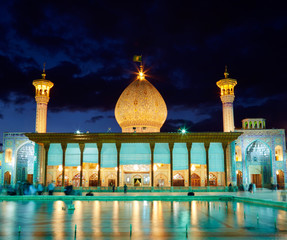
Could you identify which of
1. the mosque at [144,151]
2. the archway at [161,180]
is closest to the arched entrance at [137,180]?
the mosque at [144,151]

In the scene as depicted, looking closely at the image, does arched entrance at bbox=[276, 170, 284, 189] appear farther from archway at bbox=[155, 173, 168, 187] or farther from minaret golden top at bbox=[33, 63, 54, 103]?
minaret golden top at bbox=[33, 63, 54, 103]

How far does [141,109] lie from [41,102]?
40.2ft

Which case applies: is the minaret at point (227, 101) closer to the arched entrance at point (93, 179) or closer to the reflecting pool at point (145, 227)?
the arched entrance at point (93, 179)

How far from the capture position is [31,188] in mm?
27688

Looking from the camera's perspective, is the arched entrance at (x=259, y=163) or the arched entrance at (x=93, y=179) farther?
the arched entrance at (x=259, y=163)

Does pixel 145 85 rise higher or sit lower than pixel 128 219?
higher

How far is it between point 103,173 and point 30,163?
15.7 metres

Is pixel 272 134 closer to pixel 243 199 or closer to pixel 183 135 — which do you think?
pixel 183 135

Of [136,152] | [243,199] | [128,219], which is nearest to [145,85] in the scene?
[136,152]

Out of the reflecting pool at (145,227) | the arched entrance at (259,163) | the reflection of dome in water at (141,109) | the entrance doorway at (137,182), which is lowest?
the reflecting pool at (145,227)

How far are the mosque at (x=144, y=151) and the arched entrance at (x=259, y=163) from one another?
1.22 meters

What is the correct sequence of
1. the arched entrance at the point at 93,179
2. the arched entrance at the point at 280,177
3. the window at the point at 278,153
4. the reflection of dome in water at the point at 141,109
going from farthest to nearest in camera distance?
the window at the point at 278,153
the arched entrance at the point at 280,177
the arched entrance at the point at 93,179
the reflection of dome in water at the point at 141,109

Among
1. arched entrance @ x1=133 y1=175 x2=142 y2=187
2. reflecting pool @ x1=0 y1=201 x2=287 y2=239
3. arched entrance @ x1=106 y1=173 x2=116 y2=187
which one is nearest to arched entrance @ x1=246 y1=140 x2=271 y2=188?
arched entrance @ x1=133 y1=175 x2=142 y2=187

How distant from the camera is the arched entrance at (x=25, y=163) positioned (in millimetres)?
48250
